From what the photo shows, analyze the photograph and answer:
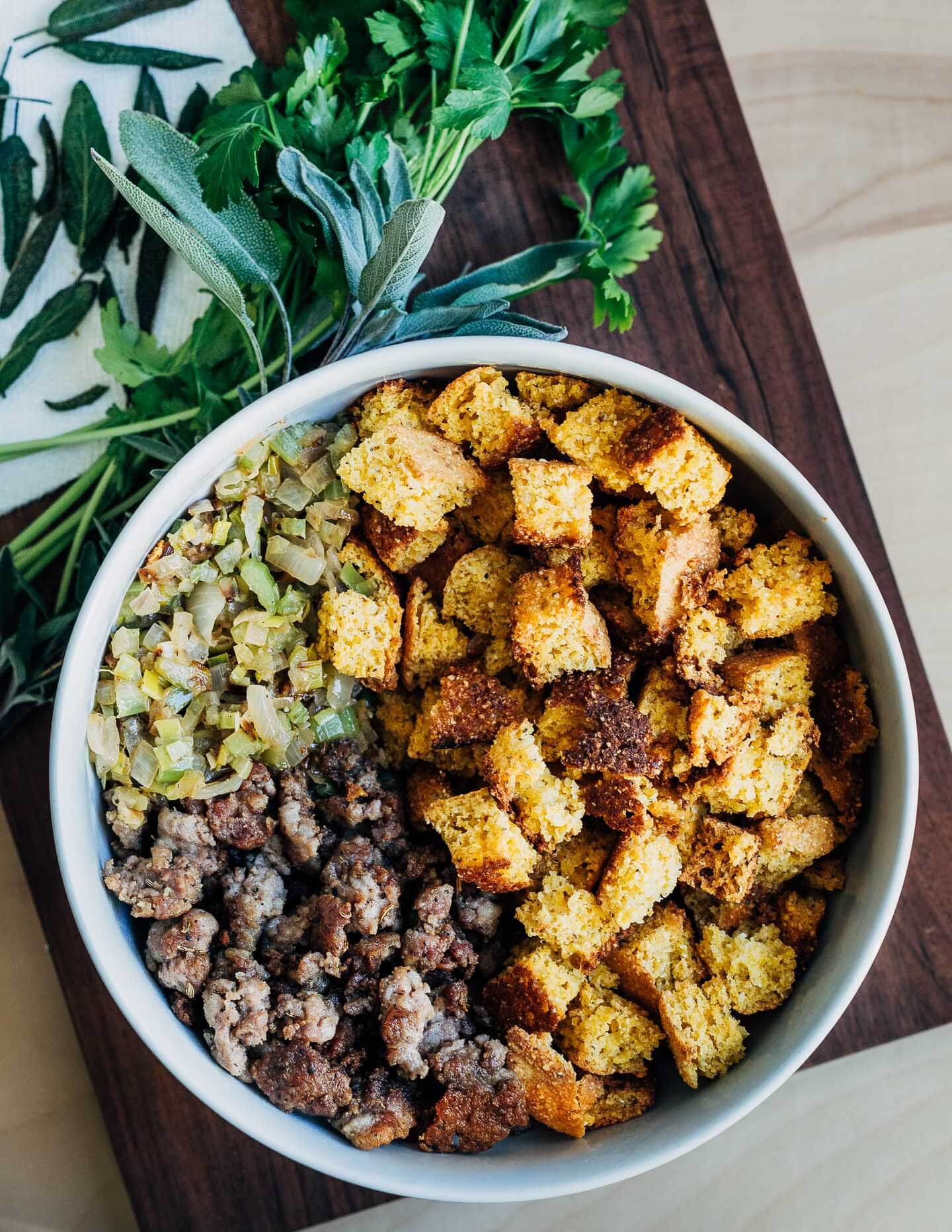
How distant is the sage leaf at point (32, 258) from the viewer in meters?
1.73

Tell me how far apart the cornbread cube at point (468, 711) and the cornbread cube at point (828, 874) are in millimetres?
479

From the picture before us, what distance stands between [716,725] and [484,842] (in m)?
0.36

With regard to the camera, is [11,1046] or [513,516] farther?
[11,1046]

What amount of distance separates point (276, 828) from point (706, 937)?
2.13 ft

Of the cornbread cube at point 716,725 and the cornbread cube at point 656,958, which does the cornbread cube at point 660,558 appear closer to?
the cornbread cube at point 716,725

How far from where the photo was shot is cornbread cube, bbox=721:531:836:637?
1.45 meters

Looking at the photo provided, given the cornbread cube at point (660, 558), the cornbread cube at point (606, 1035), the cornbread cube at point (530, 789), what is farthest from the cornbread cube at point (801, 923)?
the cornbread cube at point (660, 558)

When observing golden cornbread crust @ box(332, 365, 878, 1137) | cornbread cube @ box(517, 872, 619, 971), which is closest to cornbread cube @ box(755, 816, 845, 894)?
golden cornbread crust @ box(332, 365, 878, 1137)

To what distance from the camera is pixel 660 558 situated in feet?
4.69

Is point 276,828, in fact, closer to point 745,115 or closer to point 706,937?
point 706,937

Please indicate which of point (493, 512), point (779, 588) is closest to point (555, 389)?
point (493, 512)

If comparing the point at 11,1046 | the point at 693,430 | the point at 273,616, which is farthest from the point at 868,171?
the point at 11,1046

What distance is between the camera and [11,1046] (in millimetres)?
1815

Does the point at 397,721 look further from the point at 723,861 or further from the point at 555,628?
the point at 723,861
